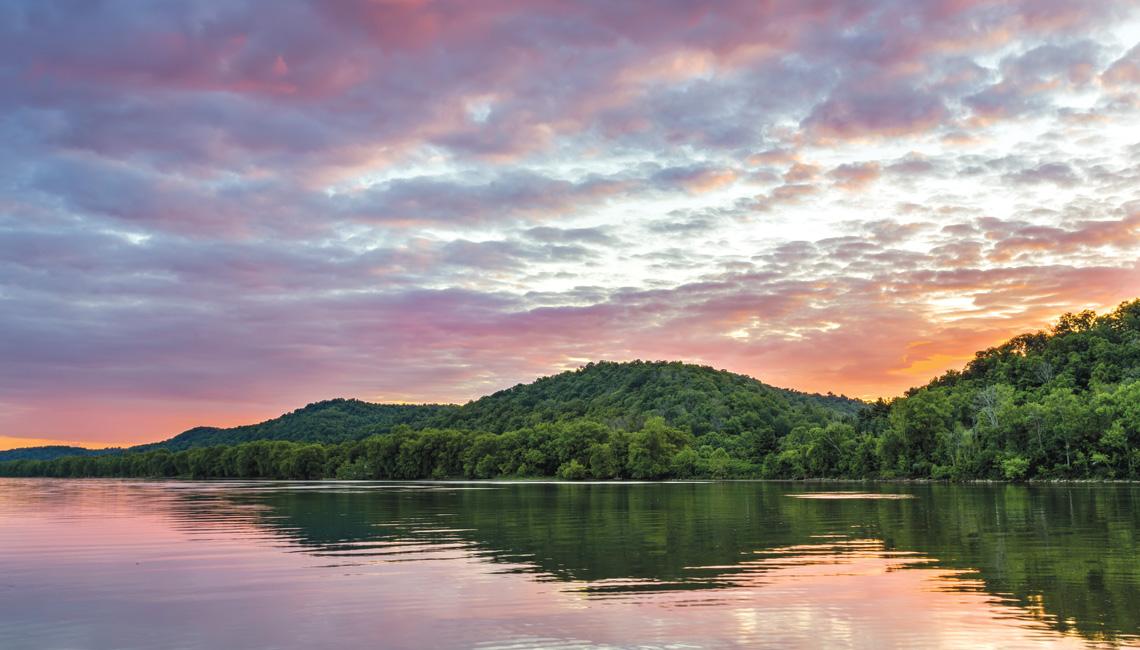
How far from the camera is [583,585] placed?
25.3m

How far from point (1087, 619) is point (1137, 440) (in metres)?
121

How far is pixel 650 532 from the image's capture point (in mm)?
42688

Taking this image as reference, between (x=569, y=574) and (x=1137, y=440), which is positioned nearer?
(x=569, y=574)

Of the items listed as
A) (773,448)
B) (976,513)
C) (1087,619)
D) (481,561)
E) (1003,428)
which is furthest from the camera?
(773,448)

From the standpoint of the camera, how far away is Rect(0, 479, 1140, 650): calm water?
61.2 feet

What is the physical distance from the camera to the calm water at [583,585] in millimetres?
18656

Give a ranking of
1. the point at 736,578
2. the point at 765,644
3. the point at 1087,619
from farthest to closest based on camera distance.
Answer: the point at 736,578, the point at 1087,619, the point at 765,644

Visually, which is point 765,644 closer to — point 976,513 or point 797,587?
point 797,587

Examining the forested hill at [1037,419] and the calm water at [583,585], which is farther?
the forested hill at [1037,419]

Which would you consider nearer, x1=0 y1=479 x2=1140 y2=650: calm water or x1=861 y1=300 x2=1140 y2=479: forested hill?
x1=0 y1=479 x2=1140 y2=650: calm water

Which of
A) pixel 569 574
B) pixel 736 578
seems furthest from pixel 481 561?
pixel 736 578

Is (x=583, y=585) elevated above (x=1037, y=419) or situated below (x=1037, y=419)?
below

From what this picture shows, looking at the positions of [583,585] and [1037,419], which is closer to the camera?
[583,585]

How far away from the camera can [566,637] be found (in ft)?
Result: 59.5
